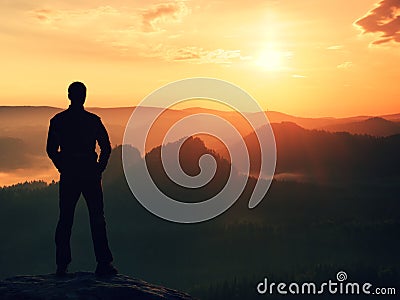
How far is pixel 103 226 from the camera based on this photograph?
1560 cm

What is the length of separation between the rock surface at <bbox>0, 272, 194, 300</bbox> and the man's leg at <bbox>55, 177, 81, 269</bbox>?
0.65 m

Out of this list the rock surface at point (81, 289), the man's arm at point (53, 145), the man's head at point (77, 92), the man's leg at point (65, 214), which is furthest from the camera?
the man's leg at point (65, 214)

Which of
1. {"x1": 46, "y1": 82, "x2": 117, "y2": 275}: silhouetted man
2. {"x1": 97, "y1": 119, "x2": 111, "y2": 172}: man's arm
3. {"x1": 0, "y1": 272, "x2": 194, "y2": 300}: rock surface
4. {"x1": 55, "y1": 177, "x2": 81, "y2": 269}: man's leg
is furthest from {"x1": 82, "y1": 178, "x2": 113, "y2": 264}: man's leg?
{"x1": 0, "y1": 272, "x2": 194, "y2": 300}: rock surface

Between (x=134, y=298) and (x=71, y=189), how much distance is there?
12.4ft

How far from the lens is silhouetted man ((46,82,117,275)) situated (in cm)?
1495

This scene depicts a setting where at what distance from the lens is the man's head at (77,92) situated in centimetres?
1486

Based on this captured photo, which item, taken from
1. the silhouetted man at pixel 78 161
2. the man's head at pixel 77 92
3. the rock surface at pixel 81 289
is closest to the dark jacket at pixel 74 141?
the silhouetted man at pixel 78 161

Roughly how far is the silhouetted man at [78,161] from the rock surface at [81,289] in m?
Result: 0.88

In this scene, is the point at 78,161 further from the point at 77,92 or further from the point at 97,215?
the point at 77,92

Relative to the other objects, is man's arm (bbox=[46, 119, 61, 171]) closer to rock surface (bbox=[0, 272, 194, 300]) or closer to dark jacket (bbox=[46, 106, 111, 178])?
dark jacket (bbox=[46, 106, 111, 178])

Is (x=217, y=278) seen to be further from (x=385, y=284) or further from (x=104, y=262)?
(x=104, y=262)

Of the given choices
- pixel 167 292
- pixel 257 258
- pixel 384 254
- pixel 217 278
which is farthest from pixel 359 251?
pixel 167 292

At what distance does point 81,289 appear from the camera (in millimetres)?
13516

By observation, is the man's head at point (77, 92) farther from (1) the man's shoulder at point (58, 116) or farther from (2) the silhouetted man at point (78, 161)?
(1) the man's shoulder at point (58, 116)
